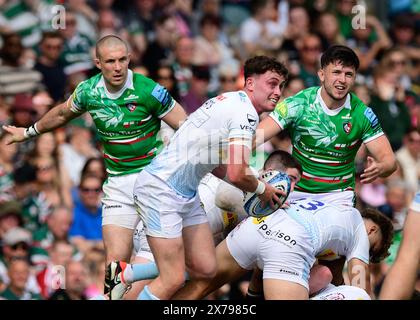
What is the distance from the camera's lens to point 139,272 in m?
11.3

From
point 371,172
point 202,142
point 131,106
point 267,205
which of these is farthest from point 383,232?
point 131,106

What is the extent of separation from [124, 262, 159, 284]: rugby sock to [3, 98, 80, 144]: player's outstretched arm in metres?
1.59

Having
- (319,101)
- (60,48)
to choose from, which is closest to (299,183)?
(319,101)

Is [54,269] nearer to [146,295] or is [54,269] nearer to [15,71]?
[146,295]

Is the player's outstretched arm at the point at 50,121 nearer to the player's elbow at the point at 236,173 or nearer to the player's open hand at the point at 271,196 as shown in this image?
the player's elbow at the point at 236,173

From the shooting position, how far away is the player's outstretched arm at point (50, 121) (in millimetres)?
11914

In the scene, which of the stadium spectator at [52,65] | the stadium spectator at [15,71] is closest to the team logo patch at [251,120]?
the stadium spectator at [52,65]

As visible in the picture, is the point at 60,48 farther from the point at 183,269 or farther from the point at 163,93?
the point at 183,269

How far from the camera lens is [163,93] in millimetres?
11750

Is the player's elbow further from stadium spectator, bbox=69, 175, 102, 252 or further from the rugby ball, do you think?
stadium spectator, bbox=69, 175, 102, 252

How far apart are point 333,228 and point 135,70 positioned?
20.3ft

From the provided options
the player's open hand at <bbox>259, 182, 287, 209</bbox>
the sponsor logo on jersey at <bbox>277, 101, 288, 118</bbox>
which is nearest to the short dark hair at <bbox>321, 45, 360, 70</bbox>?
the sponsor logo on jersey at <bbox>277, 101, 288, 118</bbox>

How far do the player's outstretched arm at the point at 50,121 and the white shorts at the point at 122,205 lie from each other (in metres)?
0.74
